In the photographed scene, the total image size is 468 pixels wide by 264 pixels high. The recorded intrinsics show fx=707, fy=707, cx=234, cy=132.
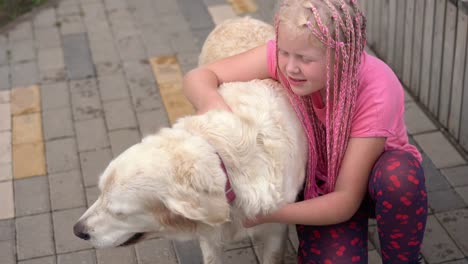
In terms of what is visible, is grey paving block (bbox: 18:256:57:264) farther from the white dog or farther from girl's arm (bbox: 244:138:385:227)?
girl's arm (bbox: 244:138:385:227)

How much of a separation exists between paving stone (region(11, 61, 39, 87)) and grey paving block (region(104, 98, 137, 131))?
0.69 meters

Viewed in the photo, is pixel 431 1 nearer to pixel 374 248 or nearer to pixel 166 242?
pixel 374 248

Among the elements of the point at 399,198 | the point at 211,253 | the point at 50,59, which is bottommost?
the point at 50,59

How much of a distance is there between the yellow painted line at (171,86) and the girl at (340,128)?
4.99 feet

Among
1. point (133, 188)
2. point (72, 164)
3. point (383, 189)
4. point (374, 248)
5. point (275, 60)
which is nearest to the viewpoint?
point (133, 188)

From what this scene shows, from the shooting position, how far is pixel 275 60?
279cm

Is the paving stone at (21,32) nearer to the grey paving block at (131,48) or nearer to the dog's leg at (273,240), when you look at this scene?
the grey paving block at (131,48)

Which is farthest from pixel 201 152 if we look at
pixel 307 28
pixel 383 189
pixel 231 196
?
pixel 383 189

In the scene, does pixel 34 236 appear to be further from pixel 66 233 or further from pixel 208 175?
pixel 208 175

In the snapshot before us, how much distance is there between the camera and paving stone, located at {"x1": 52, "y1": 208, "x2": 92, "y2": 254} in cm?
350

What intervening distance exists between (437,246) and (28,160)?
7.68ft

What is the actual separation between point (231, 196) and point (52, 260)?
142 centimetres

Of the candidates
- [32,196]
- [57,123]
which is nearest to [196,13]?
[57,123]

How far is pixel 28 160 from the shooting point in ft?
13.6
